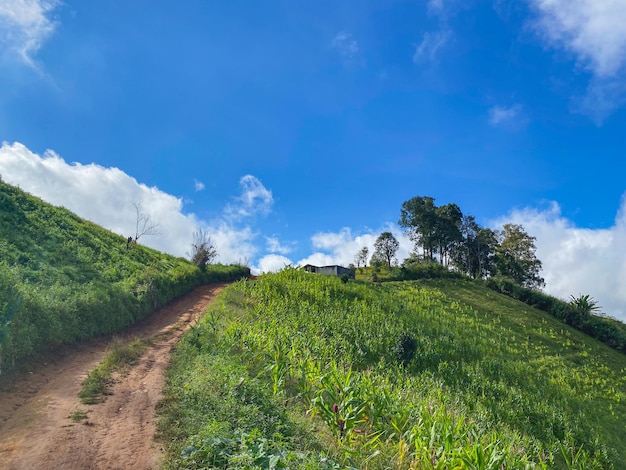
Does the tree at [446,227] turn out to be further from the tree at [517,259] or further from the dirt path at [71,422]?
the dirt path at [71,422]

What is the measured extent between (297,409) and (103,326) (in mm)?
8717

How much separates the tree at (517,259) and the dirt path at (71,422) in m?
51.8

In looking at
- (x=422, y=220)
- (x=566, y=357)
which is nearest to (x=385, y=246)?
(x=422, y=220)

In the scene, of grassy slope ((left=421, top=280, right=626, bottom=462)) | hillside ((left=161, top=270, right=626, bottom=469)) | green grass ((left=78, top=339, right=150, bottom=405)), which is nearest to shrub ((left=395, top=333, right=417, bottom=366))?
hillside ((left=161, top=270, right=626, bottom=469))

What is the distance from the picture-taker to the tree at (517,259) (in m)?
52.3

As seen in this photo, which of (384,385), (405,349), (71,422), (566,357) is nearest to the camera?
(71,422)

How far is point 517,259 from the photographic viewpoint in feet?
175

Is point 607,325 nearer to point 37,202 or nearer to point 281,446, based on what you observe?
point 281,446

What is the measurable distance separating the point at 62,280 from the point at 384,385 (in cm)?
1142

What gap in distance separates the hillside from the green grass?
3.89ft

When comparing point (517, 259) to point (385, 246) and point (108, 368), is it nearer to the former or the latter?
point (385, 246)

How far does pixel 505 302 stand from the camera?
113 feet

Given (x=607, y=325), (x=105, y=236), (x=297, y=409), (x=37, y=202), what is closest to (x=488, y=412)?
(x=297, y=409)

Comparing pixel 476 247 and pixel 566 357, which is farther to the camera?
pixel 476 247
